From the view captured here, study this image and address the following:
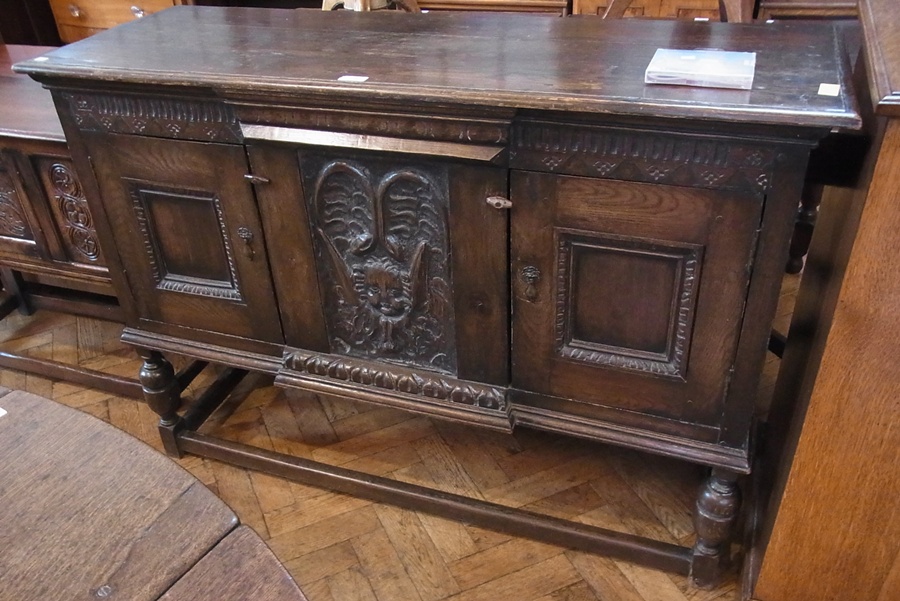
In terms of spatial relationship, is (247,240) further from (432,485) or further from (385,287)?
(432,485)

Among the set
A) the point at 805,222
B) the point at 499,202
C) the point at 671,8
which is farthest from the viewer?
the point at 671,8

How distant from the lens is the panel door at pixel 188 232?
113cm

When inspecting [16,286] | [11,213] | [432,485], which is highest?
[11,213]

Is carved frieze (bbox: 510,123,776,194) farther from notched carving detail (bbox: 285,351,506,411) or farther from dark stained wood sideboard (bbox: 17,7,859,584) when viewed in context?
notched carving detail (bbox: 285,351,506,411)

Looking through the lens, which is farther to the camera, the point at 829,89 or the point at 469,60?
the point at 469,60

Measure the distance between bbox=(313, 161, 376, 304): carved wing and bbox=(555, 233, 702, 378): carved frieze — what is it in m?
0.27

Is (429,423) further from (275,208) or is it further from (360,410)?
(275,208)

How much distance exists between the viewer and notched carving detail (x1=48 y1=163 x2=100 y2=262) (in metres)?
1.39

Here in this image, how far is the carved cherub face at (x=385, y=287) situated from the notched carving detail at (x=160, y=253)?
219mm

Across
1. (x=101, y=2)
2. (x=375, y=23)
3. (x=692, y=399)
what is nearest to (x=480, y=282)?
(x=692, y=399)

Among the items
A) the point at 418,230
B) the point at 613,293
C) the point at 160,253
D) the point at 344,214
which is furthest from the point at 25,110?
the point at 613,293

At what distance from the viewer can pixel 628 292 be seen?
997 mm

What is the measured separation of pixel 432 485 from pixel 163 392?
1.74 feet

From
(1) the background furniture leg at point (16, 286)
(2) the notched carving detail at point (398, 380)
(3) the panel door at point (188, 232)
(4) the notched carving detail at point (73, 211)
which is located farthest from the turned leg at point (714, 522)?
(1) the background furniture leg at point (16, 286)
